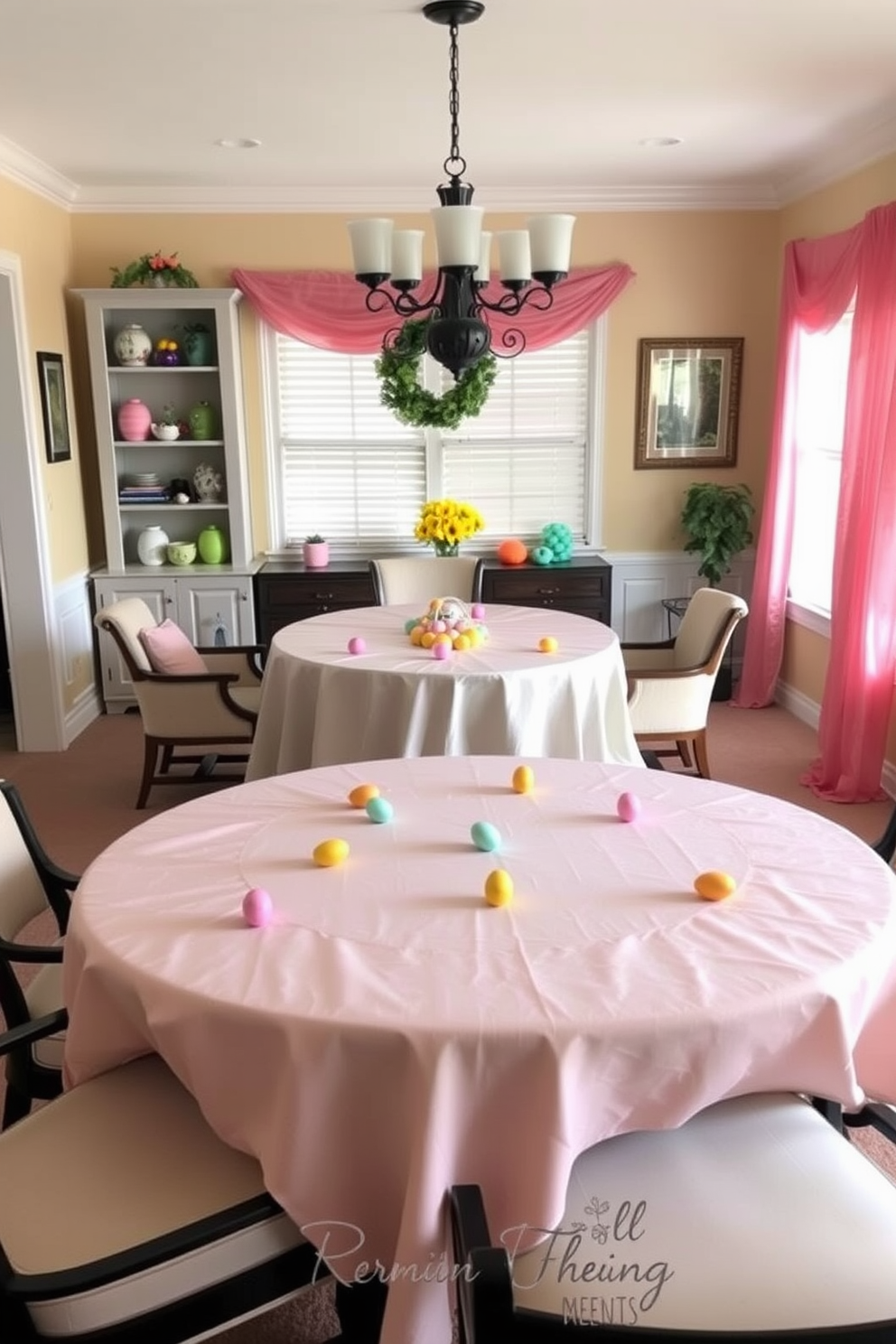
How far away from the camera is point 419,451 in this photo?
594cm

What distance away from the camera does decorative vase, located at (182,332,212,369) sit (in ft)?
18.1

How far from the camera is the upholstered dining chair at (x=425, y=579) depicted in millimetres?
5113

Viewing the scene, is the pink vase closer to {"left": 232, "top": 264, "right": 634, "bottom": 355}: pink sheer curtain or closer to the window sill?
{"left": 232, "top": 264, "right": 634, "bottom": 355}: pink sheer curtain

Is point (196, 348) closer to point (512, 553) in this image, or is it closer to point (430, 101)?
point (512, 553)

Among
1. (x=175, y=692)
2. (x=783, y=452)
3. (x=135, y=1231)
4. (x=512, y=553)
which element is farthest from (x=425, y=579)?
(x=135, y=1231)

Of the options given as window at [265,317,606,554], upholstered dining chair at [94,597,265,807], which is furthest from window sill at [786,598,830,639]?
upholstered dining chair at [94,597,265,807]

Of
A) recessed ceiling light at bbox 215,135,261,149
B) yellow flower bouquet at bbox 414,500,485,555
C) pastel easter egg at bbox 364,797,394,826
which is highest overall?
recessed ceiling light at bbox 215,135,261,149

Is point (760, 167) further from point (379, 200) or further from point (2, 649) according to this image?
point (2, 649)

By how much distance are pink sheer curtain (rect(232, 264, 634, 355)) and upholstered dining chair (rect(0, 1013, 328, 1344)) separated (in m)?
4.65

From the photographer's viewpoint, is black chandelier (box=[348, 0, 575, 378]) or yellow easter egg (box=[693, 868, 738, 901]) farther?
black chandelier (box=[348, 0, 575, 378])

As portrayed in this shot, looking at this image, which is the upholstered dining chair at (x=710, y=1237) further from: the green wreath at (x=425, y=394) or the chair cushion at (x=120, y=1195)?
the green wreath at (x=425, y=394)

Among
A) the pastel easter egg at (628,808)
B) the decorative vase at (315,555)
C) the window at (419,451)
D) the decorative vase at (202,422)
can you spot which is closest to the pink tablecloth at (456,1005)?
the pastel easter egg at (628,808)

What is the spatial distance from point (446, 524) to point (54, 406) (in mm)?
2043

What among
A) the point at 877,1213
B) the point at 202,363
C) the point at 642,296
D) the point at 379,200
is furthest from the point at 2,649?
the point at 877,1213
